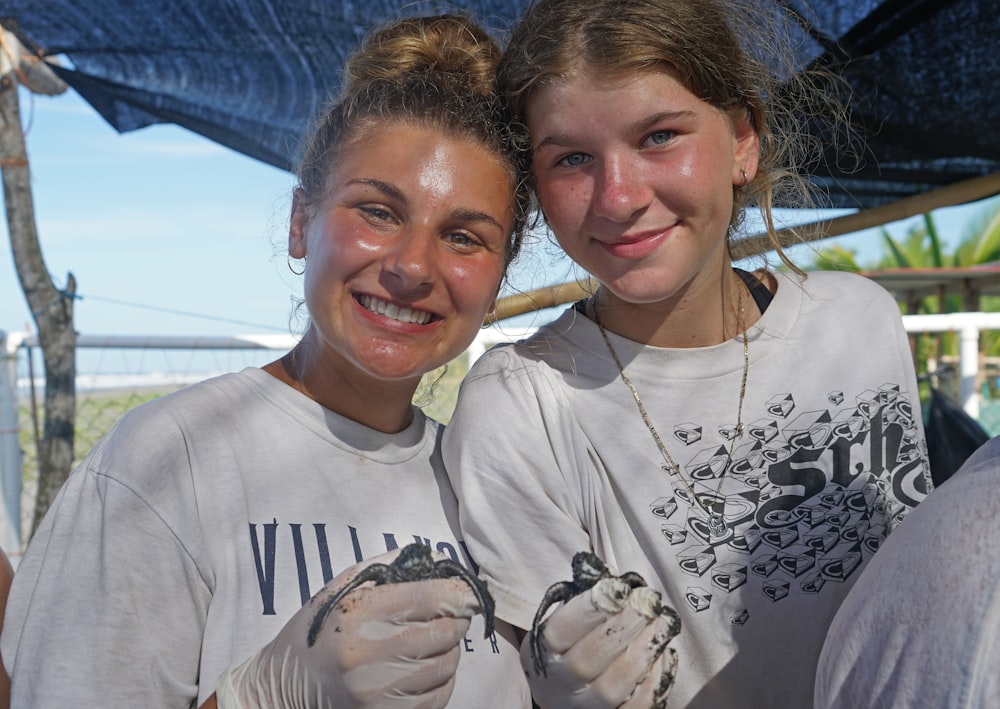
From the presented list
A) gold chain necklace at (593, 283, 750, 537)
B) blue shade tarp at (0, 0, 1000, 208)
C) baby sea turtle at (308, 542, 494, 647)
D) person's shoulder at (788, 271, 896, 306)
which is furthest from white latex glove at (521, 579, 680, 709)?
blue shade tarp at (0, 0, 1000, 208)

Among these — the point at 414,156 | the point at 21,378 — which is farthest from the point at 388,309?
the point at 21,378

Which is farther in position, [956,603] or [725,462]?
[725,462]

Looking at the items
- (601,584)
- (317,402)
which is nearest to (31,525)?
(317,402)

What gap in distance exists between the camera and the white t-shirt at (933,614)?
2.50 feet

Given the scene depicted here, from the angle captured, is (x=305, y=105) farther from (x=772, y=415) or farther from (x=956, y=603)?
(x=956, y=603)

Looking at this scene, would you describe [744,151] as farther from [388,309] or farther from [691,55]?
[388,309]

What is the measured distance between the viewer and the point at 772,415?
149 centimetres

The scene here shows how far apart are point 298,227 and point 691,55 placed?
71cm

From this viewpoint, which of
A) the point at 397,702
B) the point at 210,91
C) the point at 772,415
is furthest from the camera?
the point at 210,91

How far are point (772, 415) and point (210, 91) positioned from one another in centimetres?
245

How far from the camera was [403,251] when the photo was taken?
1319mm

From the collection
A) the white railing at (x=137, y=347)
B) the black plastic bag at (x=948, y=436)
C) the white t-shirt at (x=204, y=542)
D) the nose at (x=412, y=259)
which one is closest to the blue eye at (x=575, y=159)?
the nose at (x=412, y=259)

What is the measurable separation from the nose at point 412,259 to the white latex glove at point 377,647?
18.2 inches

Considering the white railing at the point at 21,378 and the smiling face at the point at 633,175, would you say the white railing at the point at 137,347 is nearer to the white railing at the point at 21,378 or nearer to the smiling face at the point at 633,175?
the white railing at the point at 21,378
